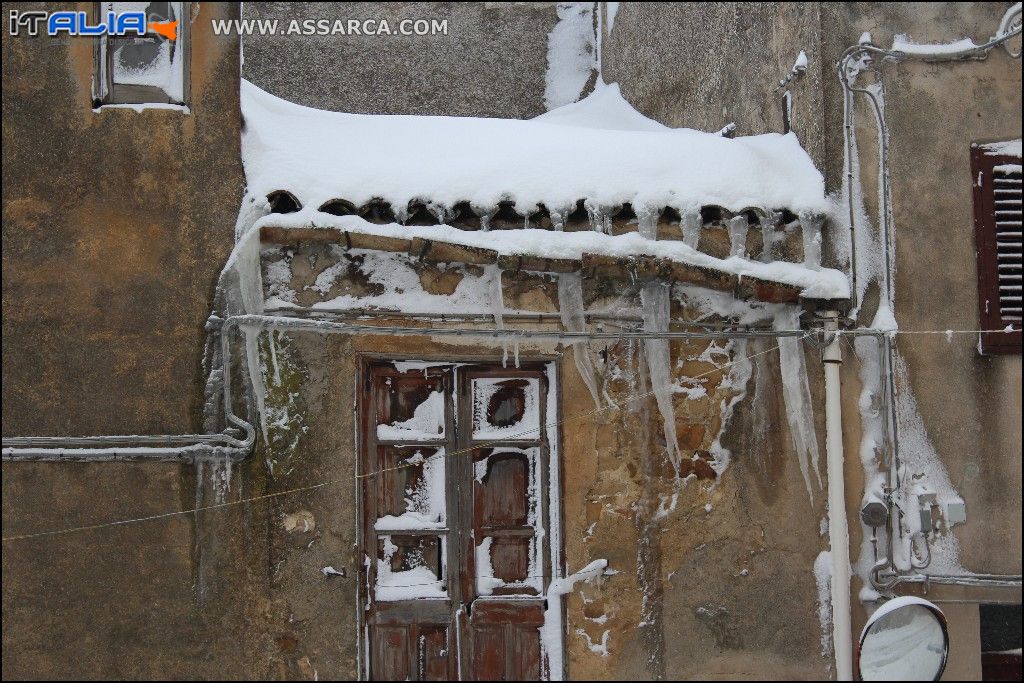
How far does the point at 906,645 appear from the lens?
3.95 m

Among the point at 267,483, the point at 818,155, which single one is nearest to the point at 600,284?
the point at 818,155

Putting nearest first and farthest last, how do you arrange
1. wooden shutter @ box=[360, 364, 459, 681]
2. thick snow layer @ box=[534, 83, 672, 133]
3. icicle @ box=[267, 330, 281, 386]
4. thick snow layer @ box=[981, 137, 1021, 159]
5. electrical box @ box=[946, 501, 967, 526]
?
icicle @ box=[267, 330, 281, 386] → wooden shutter @ box=[360, 364, 459, 681] → electrical box @ box=[946, 501, 967, 526] → thick snow layer @ box=[981, 137, 1021, 159] → thick snow layer @ box=[534, 83, 672, 133]

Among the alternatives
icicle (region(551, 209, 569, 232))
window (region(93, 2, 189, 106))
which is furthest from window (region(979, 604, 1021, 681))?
window (region(93, 2, 189, 106))

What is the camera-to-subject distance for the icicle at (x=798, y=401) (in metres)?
4.33

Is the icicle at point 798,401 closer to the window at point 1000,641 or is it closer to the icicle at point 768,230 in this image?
the icicle at point 768,230

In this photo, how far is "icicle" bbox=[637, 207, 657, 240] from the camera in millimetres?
4262

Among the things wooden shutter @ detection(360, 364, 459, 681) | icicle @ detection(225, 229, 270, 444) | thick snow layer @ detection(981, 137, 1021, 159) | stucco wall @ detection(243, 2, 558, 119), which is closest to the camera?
icicle @ detection(225, 229, 270, 444)

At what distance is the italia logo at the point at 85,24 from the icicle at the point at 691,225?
266 cm

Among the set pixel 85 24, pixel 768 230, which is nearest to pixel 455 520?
pixel 768 230

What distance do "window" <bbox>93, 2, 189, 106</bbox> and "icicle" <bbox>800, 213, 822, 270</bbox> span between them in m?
3.16

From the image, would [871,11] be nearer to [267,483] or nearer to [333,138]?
[333,138]

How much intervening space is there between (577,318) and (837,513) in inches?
63.8

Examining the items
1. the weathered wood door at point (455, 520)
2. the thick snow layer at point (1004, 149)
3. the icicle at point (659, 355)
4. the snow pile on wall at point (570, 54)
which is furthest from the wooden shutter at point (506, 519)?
the snow pile on wall at point (570, 54)

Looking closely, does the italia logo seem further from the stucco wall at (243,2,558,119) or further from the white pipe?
A: the white pipe
